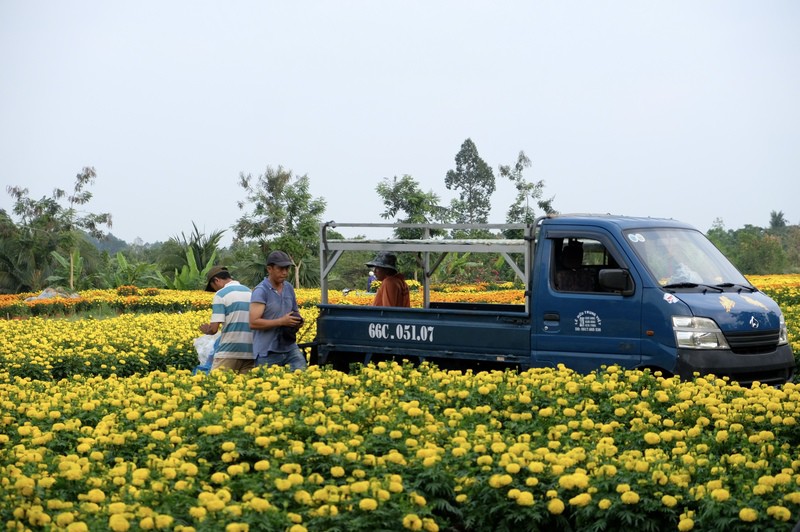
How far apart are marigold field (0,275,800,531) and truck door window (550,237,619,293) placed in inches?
A: 63.8

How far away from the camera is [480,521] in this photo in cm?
489

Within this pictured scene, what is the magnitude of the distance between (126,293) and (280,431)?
25785 mm

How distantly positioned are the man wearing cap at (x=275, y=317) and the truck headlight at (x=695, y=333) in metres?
3.47

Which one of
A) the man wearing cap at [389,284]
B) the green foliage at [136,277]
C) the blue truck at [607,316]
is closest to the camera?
the blue truck at [607,316]

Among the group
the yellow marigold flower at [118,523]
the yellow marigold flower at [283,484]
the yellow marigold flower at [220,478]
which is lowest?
the yellow marigold flower at [118,523]

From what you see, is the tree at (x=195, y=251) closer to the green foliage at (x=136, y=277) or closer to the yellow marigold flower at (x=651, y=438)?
the green foliage at (x=136, y=277)

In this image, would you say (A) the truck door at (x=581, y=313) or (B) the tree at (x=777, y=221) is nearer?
(A) the truck door at (x=581, y=313)

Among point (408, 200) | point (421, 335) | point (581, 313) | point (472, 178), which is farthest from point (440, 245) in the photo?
point (472, 178)

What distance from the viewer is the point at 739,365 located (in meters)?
8.89

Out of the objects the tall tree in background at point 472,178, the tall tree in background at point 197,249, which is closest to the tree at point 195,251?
the tall tree in background at point 197,249

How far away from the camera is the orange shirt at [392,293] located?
1084 cm

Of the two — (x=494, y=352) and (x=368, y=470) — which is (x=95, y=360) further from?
(x=368, y=470)

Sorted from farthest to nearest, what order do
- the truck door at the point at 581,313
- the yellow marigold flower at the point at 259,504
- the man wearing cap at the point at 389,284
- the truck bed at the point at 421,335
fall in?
the man wearing cap at the point at 389,284, the truck bed at the point at 421,335, the truck door at the point at 581,313, the yellow marigold flower at the point at 259,504

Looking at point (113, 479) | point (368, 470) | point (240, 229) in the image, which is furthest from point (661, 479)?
point (240, 229)
